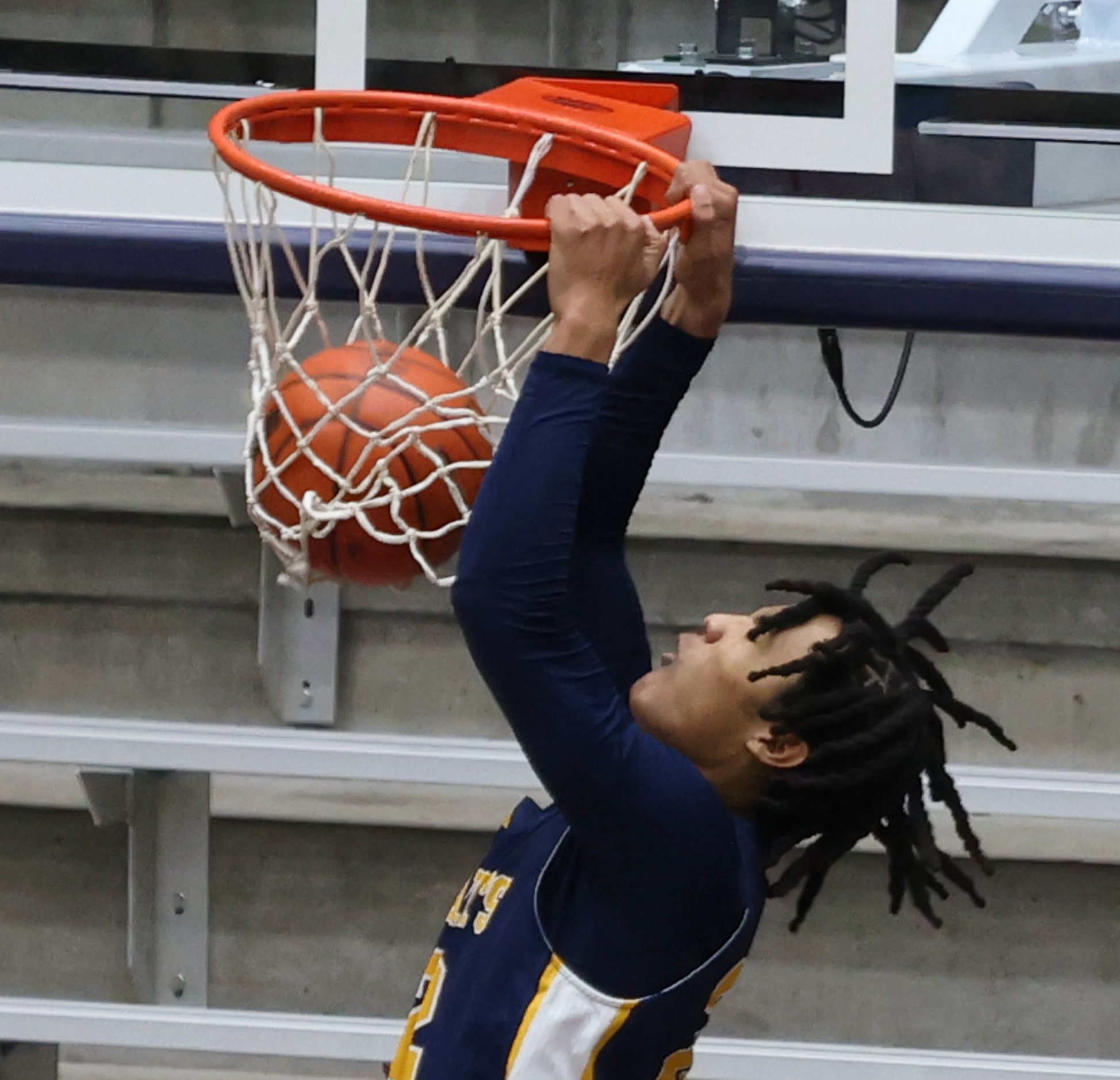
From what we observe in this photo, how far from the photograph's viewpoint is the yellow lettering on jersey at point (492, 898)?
1.07 meters

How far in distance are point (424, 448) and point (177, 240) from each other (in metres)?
0.35

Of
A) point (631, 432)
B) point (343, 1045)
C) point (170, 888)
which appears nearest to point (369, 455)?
point (631, 432)

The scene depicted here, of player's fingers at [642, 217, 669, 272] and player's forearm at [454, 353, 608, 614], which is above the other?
player's fingers at [642, 217, 669, 272]

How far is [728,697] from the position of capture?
103cm

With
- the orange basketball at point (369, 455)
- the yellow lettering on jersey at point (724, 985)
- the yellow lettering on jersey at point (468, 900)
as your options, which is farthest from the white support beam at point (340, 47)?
the yellow lettering on jersey at point (724, 985)

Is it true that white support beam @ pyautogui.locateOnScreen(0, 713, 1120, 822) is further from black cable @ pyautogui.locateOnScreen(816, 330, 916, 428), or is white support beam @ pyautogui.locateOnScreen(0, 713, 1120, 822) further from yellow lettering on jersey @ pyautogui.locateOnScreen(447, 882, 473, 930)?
yellow lettering on jersey @ pyautogui.locateOnScreen(447, 882, 473, 930)

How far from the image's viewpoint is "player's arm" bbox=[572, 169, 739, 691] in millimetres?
1144

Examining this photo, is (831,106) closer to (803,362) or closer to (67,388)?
(803,362)

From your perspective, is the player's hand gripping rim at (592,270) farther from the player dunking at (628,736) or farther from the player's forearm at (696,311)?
the player's forearm at (696,311)

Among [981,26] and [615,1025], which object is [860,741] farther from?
[981,26]

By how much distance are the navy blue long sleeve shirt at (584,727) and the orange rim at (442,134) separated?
18 cm

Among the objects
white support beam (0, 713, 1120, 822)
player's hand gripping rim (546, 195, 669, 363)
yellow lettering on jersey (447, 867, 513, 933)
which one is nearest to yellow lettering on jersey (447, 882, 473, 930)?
yellow lettering on jersey (447, 867, 513, 933)

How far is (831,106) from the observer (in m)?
1.47

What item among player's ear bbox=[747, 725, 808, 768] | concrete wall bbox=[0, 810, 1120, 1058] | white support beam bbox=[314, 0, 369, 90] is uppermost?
white support beam bbox=[314, 0, 369, 90]
